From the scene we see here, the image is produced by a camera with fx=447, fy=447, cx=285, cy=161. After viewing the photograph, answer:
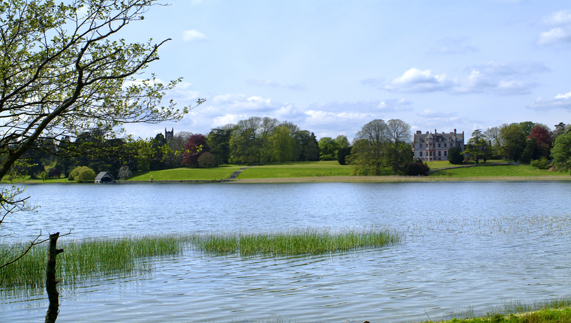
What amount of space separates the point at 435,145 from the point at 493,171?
156ft

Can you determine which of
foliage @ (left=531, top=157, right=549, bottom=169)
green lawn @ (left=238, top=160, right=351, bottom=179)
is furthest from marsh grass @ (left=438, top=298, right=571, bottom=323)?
foliage @ (left=531, top=157, right=549, bottom=169)

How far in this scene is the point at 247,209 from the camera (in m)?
37.0

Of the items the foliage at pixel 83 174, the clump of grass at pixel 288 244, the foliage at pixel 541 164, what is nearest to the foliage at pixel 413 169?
the foliage at pixel 541 164

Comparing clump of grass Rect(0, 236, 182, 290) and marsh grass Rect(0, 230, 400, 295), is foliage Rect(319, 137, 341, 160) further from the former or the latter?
clump of grass Rect(0, 236, 182, 290)

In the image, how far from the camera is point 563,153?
77562mm

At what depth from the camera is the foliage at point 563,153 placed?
77.2m

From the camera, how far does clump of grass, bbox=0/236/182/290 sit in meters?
13.2

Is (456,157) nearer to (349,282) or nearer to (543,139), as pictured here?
(543,139)

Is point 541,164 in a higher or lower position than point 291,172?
higher

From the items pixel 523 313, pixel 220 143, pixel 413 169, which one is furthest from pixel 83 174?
pixel 523 313

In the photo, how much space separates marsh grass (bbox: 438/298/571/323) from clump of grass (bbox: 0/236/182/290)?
401 inches

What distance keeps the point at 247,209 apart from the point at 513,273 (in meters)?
25.5

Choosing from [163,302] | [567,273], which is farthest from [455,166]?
[163,302]

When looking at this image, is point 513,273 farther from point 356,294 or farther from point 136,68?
point 136,68
